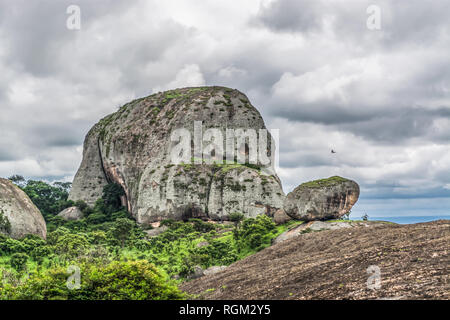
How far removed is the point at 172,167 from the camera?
198 feet

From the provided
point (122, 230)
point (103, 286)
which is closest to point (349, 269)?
point (103, 286)

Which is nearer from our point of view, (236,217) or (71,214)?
(236,217)

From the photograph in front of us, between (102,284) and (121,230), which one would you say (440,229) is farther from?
(121,230)

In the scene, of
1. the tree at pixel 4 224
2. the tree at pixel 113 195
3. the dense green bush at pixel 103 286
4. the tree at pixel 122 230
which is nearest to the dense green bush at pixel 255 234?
the tree at pixel 122 230

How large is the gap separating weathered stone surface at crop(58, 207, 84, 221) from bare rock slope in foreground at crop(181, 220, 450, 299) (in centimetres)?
4711

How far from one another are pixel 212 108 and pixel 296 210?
34.7 m

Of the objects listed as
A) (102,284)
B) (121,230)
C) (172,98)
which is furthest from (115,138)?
(102,284)

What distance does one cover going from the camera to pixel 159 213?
5734 centimetres

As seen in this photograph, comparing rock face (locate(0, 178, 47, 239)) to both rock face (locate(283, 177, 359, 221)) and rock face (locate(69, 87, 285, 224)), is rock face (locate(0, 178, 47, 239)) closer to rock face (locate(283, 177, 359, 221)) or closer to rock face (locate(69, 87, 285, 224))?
rock face (locate(69, 87, 285, 224))

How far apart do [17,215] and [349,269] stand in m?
34.4

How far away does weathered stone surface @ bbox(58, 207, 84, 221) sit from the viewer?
68.1 metres

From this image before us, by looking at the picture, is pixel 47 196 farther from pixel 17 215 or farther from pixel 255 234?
pixel 255 234

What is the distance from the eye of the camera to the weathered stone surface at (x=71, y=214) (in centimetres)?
6806

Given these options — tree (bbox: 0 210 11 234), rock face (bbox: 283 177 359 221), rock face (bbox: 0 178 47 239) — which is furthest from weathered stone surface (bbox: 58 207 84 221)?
rock face (bbox: 283 177 359 221)
